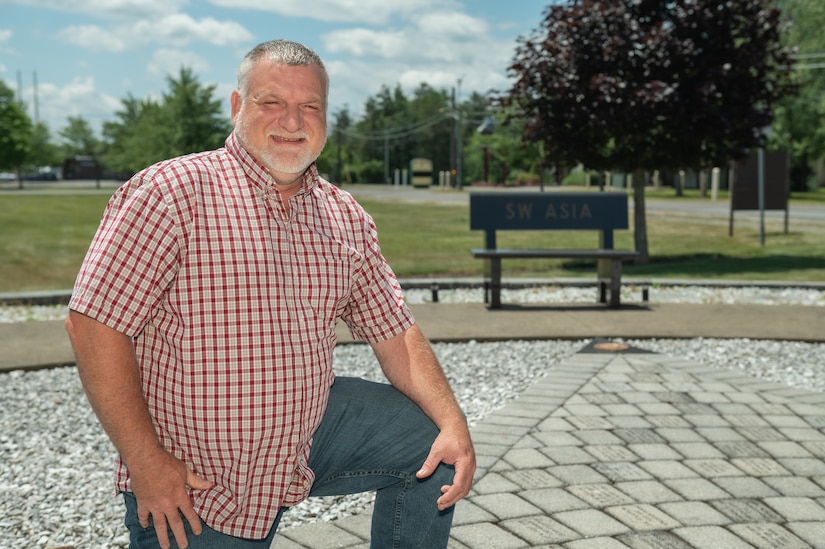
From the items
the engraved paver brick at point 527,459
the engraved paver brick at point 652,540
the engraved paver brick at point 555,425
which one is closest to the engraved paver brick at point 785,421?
the engraved paver brick at point 555,425

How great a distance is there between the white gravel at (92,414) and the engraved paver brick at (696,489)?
4.00ft

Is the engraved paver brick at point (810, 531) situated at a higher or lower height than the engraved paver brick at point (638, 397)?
lower

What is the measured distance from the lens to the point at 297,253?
2092 millimetres

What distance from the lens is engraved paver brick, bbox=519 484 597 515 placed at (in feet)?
10.7

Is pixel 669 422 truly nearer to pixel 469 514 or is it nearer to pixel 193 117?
pixel 469 514

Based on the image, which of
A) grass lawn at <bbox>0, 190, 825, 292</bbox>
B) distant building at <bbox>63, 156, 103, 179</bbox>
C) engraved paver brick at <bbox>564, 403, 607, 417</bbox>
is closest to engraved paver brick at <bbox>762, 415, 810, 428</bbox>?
engraved paver brick at <bbox>564, 403, 607, 417</bbox>

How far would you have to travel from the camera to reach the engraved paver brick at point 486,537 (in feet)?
9.70

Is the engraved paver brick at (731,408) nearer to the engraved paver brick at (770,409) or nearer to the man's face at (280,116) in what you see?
the engraved paver brick at (770,409)

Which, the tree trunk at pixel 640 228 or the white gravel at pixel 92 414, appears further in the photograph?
the tree trunk at pixel 640 228

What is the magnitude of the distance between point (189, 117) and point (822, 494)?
40.8m

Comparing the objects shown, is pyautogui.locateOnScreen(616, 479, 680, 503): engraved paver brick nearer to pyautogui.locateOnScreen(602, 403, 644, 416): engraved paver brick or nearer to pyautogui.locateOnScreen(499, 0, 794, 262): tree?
pyautogui.locateOnScreen(602, 403, 644, 416): engraved paver brick

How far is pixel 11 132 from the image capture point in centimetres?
6209

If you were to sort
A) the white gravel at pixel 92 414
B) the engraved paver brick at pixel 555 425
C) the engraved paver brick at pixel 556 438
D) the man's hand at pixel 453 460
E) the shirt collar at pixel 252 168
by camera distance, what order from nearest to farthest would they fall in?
1. the shirt collar at pixel 252 168
2. the man's hand at pixel 453 460
3. the white gravel at pixel 92 414
4. the engraved paver brick at pixel 556 438
5. the engraved paver brick at pixel 555 425

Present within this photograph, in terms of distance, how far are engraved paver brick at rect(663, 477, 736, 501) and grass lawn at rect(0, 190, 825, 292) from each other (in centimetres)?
755
